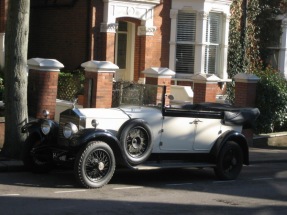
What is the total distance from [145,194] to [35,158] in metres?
2.13

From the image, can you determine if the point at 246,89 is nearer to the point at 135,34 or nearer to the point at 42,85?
the point at 135,34

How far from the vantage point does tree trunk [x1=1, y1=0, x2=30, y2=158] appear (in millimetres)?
11523

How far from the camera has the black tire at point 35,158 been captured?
10.6m

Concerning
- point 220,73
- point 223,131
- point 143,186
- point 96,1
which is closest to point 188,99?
point 220,73

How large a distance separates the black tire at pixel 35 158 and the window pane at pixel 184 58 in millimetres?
9763

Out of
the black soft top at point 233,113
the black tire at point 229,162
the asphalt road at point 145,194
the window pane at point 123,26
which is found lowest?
the asphalt road at point 145,194

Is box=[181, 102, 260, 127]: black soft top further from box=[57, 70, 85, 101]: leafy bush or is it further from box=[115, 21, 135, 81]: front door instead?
box=[115, 21, 135, 81]: front door

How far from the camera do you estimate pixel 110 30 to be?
59.0 ft

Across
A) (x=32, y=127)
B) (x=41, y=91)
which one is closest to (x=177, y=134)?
(x=32, y=127)

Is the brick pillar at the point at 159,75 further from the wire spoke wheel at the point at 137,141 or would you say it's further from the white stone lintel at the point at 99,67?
the wire spoke wheel at the point at 137,141

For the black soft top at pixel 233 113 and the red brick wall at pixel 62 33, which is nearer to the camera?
the black soft top at pixel 233 113

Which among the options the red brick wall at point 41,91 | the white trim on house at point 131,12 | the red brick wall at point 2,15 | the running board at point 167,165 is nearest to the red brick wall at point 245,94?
the white trim on house at point 131,12

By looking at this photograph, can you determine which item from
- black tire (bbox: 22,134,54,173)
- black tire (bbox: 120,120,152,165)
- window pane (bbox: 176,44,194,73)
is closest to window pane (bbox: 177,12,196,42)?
window pane (bbox: 176,44,194,73)

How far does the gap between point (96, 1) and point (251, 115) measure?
7565 mm
